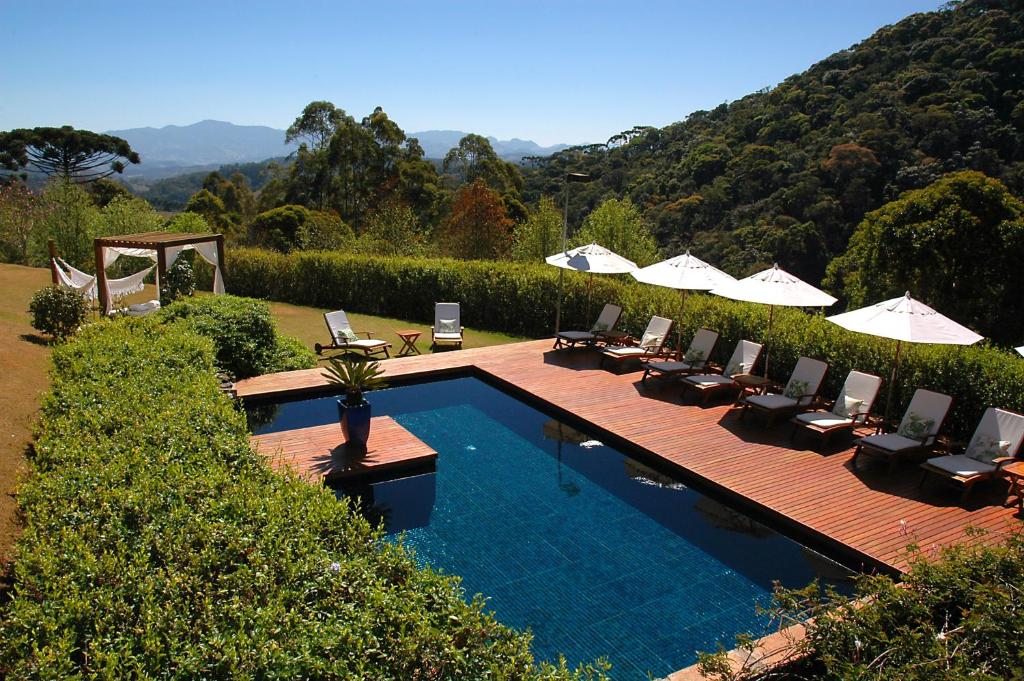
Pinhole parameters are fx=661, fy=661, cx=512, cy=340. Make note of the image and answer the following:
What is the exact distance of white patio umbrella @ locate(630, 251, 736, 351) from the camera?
33.8 feet

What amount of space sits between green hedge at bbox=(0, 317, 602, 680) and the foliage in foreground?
154cm

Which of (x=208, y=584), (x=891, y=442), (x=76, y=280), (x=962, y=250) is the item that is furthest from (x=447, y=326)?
(x=962, y=250)

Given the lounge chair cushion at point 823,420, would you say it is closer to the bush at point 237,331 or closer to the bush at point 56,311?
the bush at point 237,331

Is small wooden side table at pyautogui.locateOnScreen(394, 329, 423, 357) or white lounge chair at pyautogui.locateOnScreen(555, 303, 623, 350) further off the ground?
white lounge chair at pyautogui.locateOnScreen(555, 303, 623, 350)

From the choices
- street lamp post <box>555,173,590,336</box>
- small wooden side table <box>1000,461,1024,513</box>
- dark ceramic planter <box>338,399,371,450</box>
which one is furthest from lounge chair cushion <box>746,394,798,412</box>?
street lamp post <box>555,173,590,336</box>

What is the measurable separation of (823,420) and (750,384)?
132 cm

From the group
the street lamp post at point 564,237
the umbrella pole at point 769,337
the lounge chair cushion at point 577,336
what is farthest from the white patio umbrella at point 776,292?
the street lamp post at point 564,237

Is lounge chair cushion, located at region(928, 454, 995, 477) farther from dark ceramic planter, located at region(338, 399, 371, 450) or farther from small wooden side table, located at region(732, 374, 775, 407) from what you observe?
dark ceramic planter, located at region(338, 399, 371, 450)

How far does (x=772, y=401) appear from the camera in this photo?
8.97 metres

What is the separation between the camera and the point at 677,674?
4.32 metres

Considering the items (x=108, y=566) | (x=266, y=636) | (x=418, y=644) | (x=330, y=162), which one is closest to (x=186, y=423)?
(x=108, y=566)

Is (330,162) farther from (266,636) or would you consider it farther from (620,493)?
(266,636)

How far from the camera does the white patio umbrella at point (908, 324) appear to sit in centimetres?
733

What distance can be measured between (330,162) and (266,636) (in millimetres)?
46328
